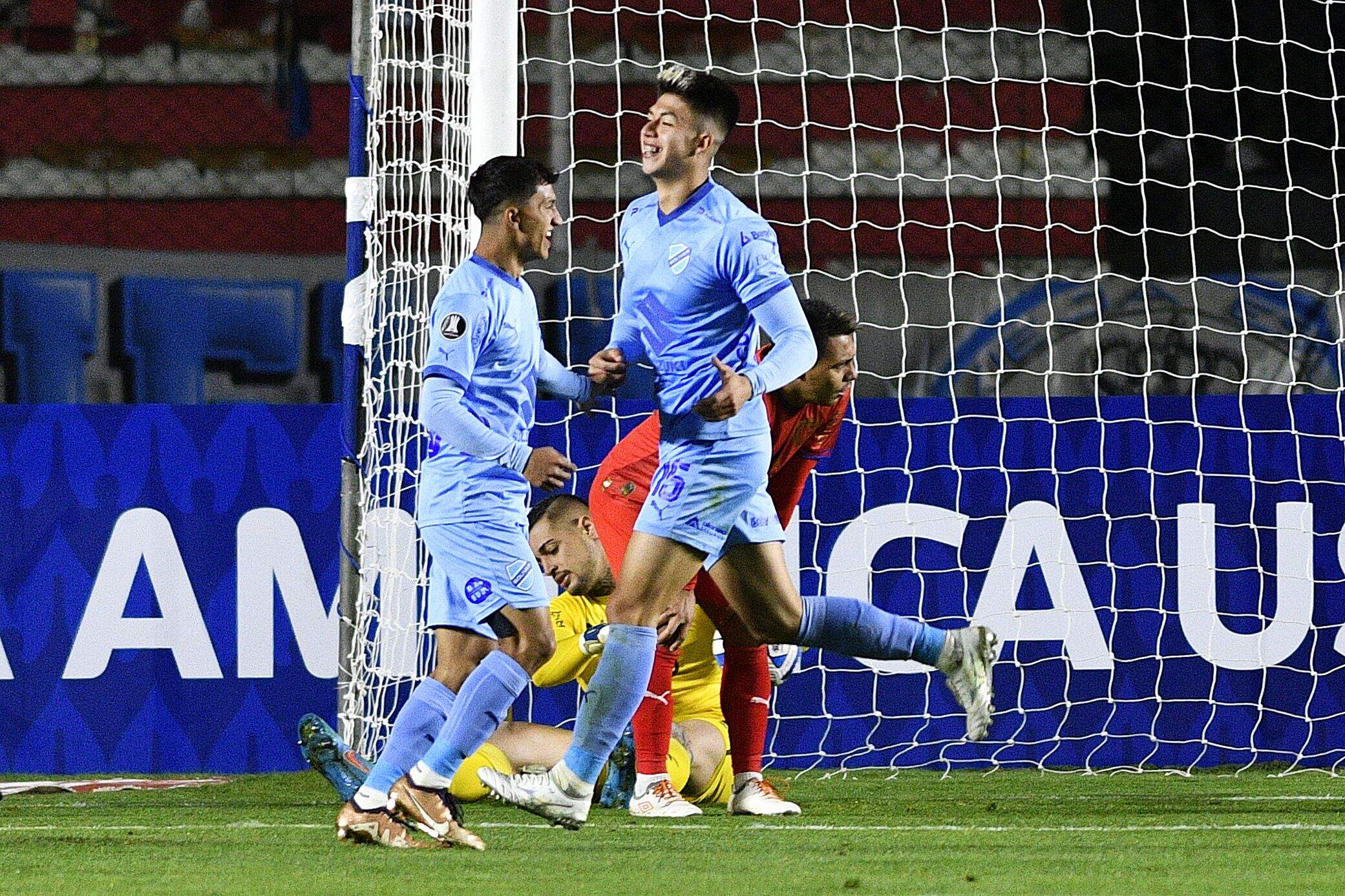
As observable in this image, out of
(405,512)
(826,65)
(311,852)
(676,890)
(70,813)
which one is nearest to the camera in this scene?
(676,890)

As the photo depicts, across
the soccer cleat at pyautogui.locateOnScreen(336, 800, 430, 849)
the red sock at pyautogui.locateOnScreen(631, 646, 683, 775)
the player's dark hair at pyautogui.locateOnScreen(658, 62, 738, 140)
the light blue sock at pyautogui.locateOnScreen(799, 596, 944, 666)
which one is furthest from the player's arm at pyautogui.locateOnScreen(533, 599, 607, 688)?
the player's dark hair at pyautogui.locateOnScreen(658, 62, 738, 140)

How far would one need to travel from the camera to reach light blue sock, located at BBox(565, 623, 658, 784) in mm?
3939

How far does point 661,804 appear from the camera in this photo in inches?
176

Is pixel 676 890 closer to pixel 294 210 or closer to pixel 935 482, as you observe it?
pixel 935 482

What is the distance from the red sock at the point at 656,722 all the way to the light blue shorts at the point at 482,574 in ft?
1.97

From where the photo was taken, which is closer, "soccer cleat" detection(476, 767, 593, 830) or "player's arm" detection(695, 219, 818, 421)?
"soccer cleat" detection(476, 767, 593, 830)

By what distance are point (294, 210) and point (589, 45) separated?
1820 millimetres

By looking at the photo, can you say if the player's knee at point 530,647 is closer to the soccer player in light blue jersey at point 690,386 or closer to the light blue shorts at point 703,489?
the soccer player in light blue jersey at point 690,386

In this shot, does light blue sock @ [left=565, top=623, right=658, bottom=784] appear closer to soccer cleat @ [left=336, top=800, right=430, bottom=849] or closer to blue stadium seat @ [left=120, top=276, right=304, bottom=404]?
soccer cleat @ [left=336, top=800, right=430, bottom=849]

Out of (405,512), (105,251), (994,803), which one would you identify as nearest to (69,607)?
(405,512)

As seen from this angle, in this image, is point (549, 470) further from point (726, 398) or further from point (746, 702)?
point (746, 702)

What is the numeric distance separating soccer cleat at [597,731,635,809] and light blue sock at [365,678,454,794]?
37.4 inches

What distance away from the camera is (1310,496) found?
5.96 meters

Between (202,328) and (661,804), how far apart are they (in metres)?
6.17
